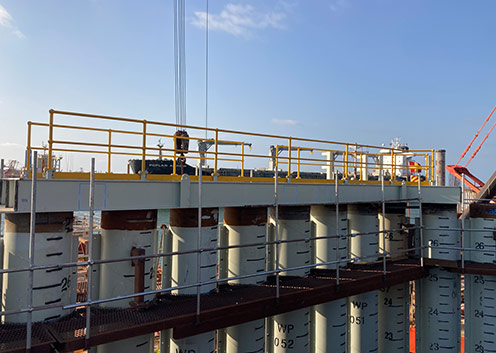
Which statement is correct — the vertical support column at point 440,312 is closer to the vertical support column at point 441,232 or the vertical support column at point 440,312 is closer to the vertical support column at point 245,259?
the vertical support column at point 441,232

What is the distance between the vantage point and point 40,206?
6195mm

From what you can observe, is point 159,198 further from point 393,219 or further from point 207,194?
point 393,219

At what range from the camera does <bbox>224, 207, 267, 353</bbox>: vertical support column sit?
917 cm

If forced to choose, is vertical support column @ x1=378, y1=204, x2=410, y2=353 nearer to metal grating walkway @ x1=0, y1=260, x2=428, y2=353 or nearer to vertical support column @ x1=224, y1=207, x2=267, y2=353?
metal grating walkway @ x1=0, y1=260, x2=428, y2=353

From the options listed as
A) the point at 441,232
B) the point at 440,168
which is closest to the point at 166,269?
the point at 441,232

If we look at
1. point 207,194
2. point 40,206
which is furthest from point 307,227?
point 40,206

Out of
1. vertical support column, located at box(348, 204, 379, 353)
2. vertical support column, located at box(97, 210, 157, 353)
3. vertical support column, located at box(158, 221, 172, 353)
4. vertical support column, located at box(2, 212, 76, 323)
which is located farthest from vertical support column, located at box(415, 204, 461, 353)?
vertical support column, located at box(2, 212, 76, 323)

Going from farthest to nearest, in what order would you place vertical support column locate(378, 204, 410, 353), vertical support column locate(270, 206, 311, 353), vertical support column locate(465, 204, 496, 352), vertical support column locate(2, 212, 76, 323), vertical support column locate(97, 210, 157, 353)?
vertical support column locate(378, 204, 410, 353), vertical support column locate(465, 204, 496, 352), vertical support column locate(270, 206, 311, 353), vertical support column locate(97, 210, 157, 353), vertical support column locate(2, 212, 76, 323)

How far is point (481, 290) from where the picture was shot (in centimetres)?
1229

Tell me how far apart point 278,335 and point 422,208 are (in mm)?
7004

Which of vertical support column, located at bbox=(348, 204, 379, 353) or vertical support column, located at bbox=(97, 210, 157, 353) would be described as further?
vertical support column, located at bbox=(348, 204, 379, 353)

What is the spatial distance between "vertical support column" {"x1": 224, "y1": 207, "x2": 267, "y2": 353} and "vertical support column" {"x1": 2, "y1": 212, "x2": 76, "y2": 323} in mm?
4180

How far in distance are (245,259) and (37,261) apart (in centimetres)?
484

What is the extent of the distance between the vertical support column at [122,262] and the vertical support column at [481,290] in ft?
36.5
